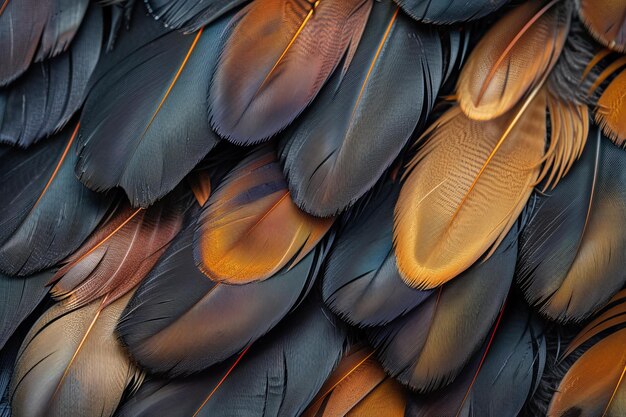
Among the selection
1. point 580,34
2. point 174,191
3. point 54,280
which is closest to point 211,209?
point 174,191

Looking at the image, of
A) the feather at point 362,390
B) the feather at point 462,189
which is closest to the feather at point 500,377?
the feather at point 362,390

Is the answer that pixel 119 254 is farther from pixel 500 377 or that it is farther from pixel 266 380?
pixel 500 377

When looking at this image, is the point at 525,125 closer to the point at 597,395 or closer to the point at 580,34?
the point at 580,34

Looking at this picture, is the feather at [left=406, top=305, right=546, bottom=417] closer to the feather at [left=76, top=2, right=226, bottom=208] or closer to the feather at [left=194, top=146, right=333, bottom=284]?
the feather at [left=194, top=146, right=333, bottom=284]

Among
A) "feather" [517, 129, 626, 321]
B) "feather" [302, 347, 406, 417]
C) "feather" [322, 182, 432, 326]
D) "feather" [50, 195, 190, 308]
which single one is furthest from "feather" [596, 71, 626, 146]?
"feather" [50, 195, 190, 308]

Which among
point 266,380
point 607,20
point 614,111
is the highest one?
point 607,20

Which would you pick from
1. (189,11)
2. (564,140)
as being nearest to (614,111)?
(564,140)
